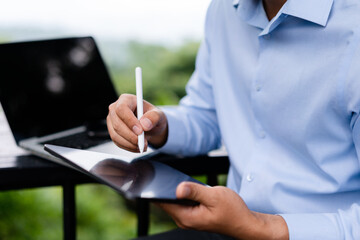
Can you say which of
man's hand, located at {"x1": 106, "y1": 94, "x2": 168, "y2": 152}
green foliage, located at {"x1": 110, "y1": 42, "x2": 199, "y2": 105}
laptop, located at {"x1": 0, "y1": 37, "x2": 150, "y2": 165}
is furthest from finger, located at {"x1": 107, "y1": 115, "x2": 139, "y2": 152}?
green foliage, located at {"x1": 110, "y1": 42, "x2": 199, "y2": 105}

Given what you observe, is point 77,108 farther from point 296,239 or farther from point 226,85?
point 296,239

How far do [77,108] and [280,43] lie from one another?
1.96 ft

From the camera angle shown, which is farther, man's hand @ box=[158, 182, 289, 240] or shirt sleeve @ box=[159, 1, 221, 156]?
shirt sleeve @ box=[159, 1, 221, 156]

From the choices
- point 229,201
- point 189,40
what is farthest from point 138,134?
point 189,40

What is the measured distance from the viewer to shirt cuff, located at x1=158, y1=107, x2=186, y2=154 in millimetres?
1009

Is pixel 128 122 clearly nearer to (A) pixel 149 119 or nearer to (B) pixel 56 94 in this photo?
(A) pixel 149 119

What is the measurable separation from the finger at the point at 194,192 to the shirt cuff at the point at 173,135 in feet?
1.23

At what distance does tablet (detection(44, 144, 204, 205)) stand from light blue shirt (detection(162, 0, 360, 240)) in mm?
220

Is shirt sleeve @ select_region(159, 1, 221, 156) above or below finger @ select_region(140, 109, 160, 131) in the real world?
below

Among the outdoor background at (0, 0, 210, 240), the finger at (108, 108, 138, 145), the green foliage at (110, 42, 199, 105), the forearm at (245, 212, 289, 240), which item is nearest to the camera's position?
the forearm at (245, 212, 289, 240)

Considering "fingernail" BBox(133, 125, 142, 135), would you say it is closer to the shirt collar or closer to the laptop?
the laptop

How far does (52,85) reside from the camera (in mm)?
1114

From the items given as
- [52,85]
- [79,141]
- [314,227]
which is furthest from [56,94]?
[314,227]

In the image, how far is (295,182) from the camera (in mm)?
833
